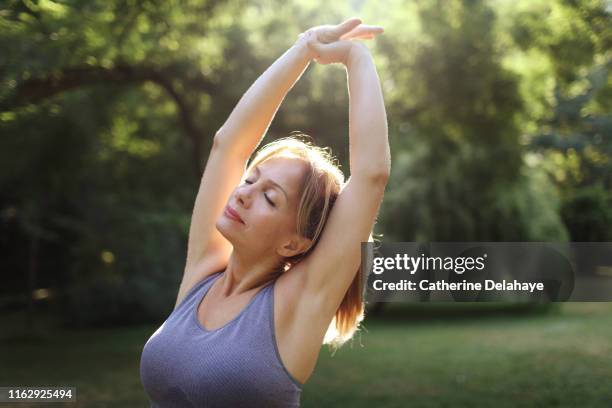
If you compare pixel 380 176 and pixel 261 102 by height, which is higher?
pixel 261 102

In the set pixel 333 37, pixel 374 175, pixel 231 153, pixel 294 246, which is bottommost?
pixel 294 246

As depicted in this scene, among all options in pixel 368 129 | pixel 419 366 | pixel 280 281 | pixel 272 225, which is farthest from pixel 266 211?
pixel 419 366

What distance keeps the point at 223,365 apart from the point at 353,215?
1.20ft

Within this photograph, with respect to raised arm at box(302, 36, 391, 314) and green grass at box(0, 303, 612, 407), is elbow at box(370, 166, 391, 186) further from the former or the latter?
green grass at box(0, 303, 612, 407)

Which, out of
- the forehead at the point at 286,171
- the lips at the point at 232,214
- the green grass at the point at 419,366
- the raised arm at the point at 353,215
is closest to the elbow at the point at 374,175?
the raised arm at the point at 353,215

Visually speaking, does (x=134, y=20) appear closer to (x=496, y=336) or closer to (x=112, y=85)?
(x=112, y=85)

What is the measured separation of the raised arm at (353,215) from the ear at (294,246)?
31mm

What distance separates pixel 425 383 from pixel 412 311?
349 inches

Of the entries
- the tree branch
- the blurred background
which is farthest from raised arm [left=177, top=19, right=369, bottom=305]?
the tree branch

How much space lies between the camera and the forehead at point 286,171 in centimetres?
135

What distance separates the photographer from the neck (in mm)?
1390

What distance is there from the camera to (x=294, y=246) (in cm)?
137

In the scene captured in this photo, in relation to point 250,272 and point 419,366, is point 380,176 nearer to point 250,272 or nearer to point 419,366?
point 250,272

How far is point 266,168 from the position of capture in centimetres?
137
